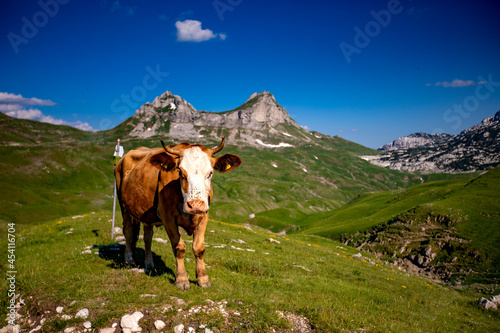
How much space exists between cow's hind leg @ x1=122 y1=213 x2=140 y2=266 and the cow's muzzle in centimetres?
574

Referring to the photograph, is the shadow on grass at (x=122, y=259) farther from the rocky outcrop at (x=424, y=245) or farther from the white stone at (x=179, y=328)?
the rocky outcrop at (x=424, y=245)

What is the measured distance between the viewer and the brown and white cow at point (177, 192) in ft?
24.0

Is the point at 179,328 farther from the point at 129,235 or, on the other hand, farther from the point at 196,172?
the point at 129,235

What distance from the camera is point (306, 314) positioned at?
7.82 metres

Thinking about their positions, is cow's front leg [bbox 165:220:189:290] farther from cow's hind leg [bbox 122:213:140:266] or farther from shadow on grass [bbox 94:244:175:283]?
cow's hind leg [bbox 122:213:140:266]

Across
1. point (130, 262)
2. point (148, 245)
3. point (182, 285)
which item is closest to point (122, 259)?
point (130, 262)

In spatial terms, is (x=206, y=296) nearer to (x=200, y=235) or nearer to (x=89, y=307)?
(x=200, y=235)

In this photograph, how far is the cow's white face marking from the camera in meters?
7.03

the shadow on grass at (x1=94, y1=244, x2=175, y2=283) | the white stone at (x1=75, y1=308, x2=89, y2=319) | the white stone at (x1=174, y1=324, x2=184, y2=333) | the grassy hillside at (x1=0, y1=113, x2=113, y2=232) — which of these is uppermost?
the white stone at (x1=174, y1=324, x2=184, y2=333)

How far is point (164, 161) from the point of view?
8.34m

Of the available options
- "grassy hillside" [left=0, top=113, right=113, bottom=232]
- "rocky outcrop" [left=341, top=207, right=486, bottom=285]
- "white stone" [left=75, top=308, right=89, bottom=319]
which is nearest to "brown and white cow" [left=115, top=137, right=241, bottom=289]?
"white stone" [left=75, top=308, right=89, bottom=319]

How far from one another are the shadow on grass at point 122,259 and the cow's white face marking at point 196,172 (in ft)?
13.5

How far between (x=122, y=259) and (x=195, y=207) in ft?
23.1

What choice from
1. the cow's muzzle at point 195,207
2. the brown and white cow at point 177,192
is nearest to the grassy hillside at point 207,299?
the brown and white cow at point 177,192
